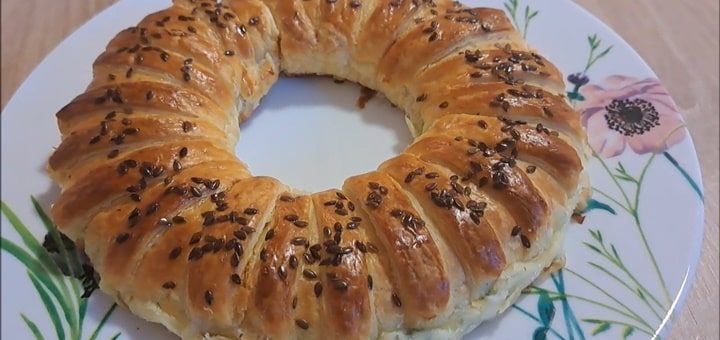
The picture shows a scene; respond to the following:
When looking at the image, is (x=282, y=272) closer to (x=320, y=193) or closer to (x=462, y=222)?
(x=320, y=193)

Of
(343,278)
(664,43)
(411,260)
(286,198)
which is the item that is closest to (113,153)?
(286,198)

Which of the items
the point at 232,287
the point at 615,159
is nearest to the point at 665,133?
the point at 615,159

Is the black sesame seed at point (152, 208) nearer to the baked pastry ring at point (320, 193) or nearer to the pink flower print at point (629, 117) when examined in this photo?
the baked pastry ring at point (320, 193)

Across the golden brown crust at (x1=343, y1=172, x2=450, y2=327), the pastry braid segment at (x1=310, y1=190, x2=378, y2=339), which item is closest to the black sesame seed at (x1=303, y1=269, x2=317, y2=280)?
the pastry braid segment at (x1=310, y1=190, x2=378, y2=339)

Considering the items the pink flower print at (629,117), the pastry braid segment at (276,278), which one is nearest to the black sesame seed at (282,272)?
the pastry braid segment at (276,278)

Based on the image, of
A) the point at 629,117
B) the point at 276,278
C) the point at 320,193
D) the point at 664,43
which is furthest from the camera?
the point at 664,43

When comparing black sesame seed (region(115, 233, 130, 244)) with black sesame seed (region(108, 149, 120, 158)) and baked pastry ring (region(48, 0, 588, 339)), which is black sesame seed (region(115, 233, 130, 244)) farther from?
black sesame seed (region(108, 149, 120, 158))

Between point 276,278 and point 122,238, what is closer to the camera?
point 276,278
